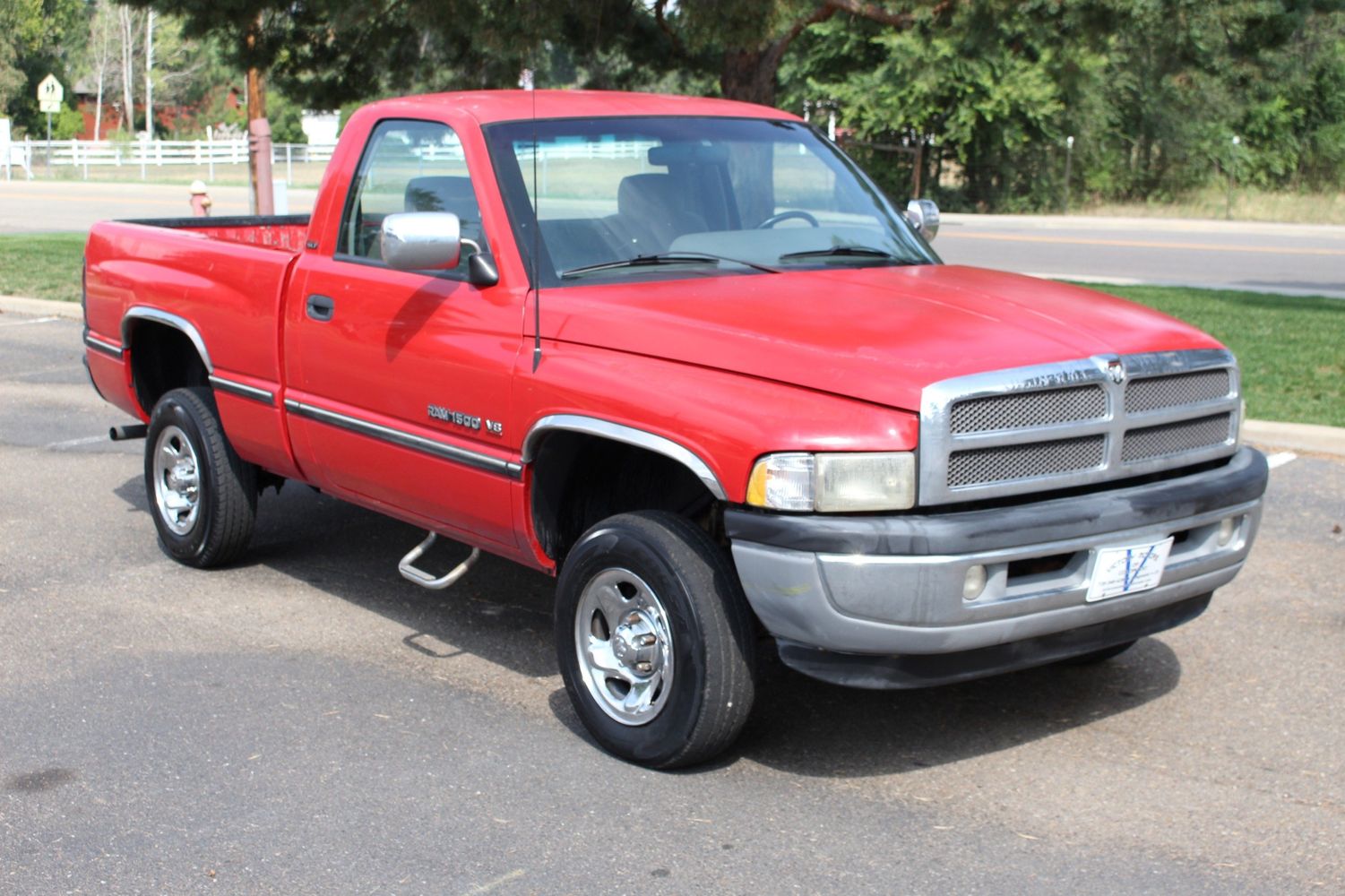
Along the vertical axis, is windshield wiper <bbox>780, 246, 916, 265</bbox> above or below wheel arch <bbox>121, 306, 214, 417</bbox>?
above

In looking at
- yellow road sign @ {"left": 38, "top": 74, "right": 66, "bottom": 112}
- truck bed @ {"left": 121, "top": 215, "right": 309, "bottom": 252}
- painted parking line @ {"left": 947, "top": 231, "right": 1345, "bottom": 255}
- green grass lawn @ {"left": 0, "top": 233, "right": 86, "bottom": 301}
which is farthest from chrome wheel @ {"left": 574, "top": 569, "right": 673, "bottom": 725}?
yellow road sign @ {"left": 38, "top": 74, "right": 66, "bottom": 112}

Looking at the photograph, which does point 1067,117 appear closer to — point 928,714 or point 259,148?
point 259,148

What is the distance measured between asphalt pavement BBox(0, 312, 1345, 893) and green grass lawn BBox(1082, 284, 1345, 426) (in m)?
3.27

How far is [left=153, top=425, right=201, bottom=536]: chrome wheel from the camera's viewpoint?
663cm

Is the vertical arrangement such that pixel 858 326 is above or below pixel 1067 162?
below

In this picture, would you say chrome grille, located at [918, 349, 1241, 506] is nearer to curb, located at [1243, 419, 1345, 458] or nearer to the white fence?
curb, located at [1243, 419, 1345, 458]

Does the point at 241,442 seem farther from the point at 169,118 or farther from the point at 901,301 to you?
the point at 169,118

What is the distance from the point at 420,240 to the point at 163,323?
2.30 m

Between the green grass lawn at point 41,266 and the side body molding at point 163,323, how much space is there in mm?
8889

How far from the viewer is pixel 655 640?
15.0 ft

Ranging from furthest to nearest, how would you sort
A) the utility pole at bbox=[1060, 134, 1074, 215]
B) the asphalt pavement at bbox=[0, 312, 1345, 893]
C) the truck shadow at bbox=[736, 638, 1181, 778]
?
the utility pole at bbox=[1060, 134, 1074, 215] < the truck shadow at bbox=[736, 638, 1181, 778] < the asphalt pavement at bbox=[0, 312, 1345, 893]

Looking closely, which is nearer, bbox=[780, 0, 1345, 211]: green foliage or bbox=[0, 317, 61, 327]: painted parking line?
bbox=[0, 317, 61, 327]: painted parking line


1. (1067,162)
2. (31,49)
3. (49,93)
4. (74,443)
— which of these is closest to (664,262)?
(74,443)

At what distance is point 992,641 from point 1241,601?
2.55 meters
